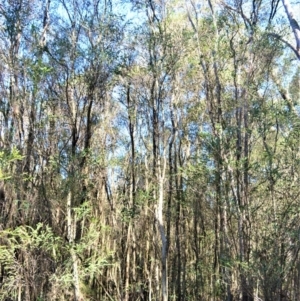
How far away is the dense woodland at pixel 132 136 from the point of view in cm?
669

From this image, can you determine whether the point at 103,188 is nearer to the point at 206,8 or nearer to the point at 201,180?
the point at 201,180

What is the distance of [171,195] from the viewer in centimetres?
1160

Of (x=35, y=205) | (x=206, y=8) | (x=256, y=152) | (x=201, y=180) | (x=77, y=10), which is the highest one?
(x=206, y=8)

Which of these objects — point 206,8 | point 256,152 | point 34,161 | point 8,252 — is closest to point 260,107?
point 256,152

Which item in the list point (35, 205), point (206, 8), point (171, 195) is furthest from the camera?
point (171, 195)

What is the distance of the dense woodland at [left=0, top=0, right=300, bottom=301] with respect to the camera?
6691mm

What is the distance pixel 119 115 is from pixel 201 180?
13.4ft

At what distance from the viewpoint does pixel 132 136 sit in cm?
1112

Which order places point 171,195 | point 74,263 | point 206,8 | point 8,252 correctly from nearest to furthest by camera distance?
1. point 8,252
2. point 74,263
3. point 206,8
4. point 171,195

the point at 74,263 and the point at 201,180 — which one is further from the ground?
the point at 201,180

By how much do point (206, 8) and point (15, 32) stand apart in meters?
4.71

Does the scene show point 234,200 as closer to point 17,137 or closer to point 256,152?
point 256,152

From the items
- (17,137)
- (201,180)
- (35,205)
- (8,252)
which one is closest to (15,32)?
(17,137)

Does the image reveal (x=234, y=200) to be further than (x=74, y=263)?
Yes
